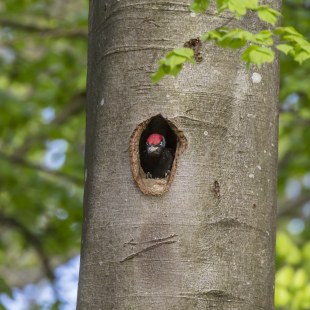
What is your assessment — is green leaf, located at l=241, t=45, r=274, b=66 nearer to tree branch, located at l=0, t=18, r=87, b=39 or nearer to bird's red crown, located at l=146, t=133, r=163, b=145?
bird's red crown, located at l=146, t=133, r=163, b=145

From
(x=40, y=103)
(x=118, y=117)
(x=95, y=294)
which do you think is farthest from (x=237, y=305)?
(x=40, y=103)

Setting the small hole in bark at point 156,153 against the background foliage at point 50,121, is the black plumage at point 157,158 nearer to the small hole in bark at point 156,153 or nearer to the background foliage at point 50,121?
the small hole in bark at point 156,153

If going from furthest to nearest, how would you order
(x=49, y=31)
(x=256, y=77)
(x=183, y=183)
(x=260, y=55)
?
(x=49, y=31), (x=256, y=77), (x=183, y=183), (x=260, y=55)

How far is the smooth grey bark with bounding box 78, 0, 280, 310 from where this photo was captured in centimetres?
265

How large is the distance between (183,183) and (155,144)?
51 cm

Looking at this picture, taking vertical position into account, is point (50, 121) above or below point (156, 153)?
above

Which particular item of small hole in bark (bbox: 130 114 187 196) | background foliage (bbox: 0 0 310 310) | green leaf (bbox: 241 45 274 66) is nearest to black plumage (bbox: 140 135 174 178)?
small hole in bark (bbox: 130 114 187 196)

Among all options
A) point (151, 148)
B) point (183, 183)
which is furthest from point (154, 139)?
point (183, 183)

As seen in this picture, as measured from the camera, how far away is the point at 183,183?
2744 millimetres

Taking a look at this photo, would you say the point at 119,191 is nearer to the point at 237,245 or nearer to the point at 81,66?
the point at 237,245

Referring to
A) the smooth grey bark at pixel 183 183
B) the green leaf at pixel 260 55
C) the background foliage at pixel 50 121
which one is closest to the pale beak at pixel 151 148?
the smooth grey bark at pixel 183 183

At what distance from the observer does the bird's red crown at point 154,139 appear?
10.4ft

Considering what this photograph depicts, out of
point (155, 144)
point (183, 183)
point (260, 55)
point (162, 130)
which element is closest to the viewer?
point (260, 55)

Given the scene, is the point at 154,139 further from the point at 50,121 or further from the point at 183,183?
the point at 50,121
